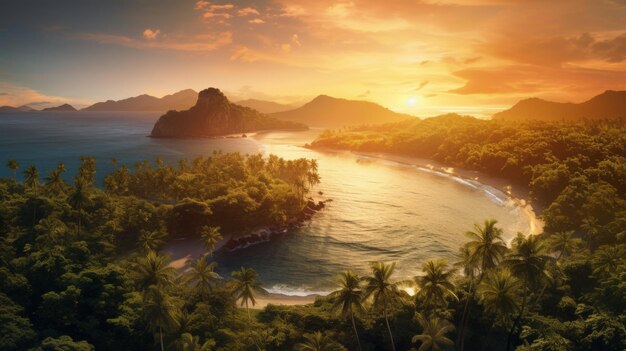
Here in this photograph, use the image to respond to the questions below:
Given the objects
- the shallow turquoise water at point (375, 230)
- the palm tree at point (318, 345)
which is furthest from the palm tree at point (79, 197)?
the palm tree at point (318, 345)

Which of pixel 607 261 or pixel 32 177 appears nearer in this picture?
pixel 607 261

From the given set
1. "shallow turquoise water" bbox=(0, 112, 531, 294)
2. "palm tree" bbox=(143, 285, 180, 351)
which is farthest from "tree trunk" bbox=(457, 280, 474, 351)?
"palm tree" bbox=(143, 285, 180, 351)

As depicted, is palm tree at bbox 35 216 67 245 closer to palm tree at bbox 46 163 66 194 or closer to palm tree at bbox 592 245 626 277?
palm tree at bbox 46 163 66 194

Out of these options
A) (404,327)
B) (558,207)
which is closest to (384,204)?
(558,207)

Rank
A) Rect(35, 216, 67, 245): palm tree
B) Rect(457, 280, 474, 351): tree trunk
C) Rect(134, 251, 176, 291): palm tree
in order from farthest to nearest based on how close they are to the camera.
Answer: Rect(35, 216, 67, 245): palm tree < Rect(457, 280, 474, 351): tree trunk < Rect(134, 251, 176, 291): palm tree

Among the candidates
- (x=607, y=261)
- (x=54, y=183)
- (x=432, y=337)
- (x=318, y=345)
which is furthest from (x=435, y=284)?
(x=54, y=183)

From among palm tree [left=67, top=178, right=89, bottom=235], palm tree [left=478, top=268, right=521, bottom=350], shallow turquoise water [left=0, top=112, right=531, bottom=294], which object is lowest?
shallow turquoise water [left=0, top=112, right=531, bottom=294]

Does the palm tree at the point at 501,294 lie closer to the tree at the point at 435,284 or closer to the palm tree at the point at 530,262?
the palm tree at the point at 530,262

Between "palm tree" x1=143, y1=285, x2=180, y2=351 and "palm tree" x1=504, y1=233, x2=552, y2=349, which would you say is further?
"palm tree" x1=504, y1=233, x2=552, y2=349

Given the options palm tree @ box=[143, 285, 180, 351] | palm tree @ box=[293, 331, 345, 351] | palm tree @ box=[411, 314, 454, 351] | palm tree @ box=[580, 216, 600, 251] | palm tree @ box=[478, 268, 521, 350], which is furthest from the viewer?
palm tree @ box=[580, 216, 600, 251]

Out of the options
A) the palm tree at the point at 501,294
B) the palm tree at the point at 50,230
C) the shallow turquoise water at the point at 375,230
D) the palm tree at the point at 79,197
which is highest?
the palm tree at the point at 79,197

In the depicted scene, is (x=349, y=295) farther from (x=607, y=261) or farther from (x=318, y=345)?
(x=607, y=261)
